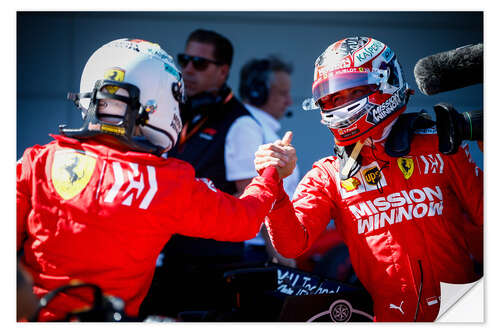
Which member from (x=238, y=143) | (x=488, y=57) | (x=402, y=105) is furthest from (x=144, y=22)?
(x=488, y=57)

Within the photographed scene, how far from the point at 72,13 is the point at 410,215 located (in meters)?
2.02

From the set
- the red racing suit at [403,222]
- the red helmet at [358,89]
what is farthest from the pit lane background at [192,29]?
the red helmet at [358,89]

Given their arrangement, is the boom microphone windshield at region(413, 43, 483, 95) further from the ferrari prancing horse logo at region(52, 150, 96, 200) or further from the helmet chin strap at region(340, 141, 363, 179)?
the ferrari prancing horse logo at region(52, 150, 96, 200)

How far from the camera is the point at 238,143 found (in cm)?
340

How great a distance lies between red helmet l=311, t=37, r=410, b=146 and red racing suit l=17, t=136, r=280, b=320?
725 mm

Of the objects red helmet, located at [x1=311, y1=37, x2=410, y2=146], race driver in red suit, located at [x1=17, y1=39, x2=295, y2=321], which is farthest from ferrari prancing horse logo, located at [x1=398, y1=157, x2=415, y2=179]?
race driver in red suit, located at [x1=17, y1=39, x2=295, y2=321]

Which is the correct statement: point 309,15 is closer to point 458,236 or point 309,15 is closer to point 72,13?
point 72,13

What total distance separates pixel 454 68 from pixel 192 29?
205 centimetres

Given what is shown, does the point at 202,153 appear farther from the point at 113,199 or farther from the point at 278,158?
the point at 113,199

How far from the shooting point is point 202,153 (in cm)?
337

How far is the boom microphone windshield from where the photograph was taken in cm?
235

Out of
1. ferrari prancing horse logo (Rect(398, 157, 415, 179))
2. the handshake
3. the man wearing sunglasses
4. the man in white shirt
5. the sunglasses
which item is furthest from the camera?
the man in white shirt

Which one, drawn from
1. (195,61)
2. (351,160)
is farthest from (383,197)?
(195,61)

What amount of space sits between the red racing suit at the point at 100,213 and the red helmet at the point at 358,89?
2.38ft
